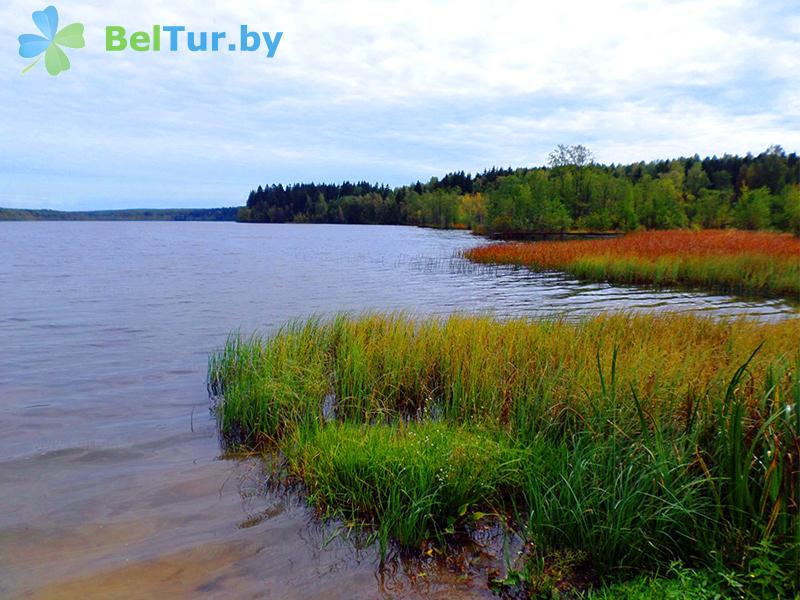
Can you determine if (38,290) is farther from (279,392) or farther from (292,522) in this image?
(292,522)

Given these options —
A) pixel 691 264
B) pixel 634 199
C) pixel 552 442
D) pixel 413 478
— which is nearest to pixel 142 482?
pixel 413 478

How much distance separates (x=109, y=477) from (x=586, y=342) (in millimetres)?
6837

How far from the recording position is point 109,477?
619 centimetres

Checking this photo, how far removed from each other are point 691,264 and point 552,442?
23289 mm

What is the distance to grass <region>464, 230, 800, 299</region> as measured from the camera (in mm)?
22016

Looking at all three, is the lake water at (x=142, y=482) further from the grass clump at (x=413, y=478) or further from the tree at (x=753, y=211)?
the tree at (x=753, y=211)

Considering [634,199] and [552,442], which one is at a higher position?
[634,199]

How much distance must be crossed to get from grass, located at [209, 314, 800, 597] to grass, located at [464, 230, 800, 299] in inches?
628

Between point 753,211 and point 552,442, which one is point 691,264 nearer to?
point 552,442

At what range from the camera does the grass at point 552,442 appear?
11.9ft

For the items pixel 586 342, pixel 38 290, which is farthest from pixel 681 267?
pixel 38 290

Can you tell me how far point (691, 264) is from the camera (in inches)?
976

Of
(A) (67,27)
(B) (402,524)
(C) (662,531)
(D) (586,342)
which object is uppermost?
(A) (67,27)

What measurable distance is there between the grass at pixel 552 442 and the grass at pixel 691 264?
16.0 m
